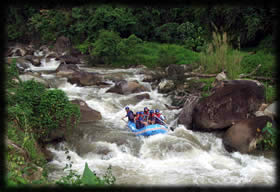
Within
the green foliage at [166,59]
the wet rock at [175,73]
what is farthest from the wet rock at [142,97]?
the green foliage at [166,59]

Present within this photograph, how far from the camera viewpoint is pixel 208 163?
510cm

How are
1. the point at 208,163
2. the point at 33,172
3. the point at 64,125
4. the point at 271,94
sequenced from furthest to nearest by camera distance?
the point at 271,94
the point at 64,125
the point at 208,163
the point at 33,172

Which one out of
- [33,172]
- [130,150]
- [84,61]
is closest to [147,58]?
[84,61]

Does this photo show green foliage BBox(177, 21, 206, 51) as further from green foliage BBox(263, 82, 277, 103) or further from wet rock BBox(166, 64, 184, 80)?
green foliage BBox(263, 82, 277, 103)

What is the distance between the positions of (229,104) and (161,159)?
7.67ft

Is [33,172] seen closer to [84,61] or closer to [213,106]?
[213,106]

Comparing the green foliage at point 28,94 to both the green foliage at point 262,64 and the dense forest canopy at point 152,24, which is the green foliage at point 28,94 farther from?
the green foliage at point 262,64

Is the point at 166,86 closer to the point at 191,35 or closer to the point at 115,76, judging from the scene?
the point at 115,76

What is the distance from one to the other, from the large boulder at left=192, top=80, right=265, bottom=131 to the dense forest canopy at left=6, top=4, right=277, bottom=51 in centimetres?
486

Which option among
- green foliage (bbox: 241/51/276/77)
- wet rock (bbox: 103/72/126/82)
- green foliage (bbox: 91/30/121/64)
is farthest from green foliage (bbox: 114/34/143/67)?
green foliage (bbox: 241/51/276/77)

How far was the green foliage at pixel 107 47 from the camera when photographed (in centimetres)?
1521

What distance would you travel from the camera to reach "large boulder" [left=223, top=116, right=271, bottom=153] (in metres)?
5.34

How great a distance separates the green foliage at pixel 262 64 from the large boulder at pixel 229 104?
2596mm

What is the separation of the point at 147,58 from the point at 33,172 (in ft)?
41.9
